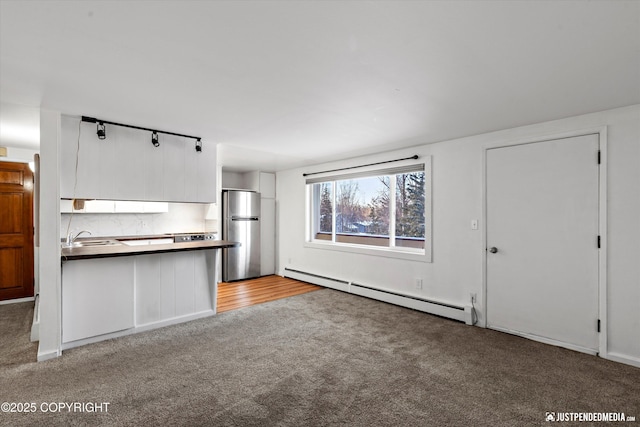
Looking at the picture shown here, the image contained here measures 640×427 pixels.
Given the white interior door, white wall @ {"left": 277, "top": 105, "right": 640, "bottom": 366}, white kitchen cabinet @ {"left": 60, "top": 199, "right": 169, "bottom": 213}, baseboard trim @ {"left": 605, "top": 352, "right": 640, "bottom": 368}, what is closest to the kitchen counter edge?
white kitchen cabinet @ {"left": 60, "top": 199, "right": 169, "bottom": 213}

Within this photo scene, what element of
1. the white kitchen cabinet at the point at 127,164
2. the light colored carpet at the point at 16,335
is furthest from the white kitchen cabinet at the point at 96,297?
the white kitchen cabinet at the point at 127,164

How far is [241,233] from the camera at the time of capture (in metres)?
6.22

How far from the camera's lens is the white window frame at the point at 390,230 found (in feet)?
13.7

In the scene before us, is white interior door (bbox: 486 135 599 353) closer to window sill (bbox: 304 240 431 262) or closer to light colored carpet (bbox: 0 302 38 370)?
window sill (bbox: 304 240 431 262)

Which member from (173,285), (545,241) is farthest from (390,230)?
(173,285)

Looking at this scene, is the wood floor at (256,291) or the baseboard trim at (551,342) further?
the wood floor at (256,291)

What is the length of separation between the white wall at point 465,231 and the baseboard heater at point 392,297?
0.09 meters

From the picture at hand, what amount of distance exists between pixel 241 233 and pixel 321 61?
4720 mm

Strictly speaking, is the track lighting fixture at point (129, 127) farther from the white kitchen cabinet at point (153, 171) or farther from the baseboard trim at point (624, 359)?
the baseboard trim at point (624, 359)

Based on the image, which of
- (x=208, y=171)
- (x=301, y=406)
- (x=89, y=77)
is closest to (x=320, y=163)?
(x=208, y=171)

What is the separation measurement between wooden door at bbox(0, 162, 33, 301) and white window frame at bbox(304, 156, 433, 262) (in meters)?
4.27

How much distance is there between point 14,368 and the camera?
2.63 m

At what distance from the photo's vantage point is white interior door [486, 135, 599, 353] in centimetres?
297

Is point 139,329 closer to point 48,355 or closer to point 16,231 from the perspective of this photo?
point 48,355
